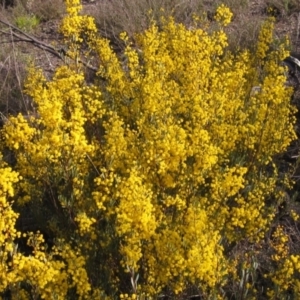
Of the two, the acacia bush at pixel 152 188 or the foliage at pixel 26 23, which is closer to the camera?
the acacia bush at pixel 152 188

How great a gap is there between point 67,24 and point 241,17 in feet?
12.2

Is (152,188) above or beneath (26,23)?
above

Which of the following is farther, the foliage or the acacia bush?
the foliage

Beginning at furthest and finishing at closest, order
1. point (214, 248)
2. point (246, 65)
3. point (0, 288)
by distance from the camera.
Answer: point (246, 65) < point (214, 248) < point (0, 288)

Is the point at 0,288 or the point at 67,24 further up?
the point at 67,24

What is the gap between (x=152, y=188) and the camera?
3.52 meters

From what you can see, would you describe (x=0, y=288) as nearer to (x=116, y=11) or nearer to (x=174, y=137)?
(x=174, y=137)

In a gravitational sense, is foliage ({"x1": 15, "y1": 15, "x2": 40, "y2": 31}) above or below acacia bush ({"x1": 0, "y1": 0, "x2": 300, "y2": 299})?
below

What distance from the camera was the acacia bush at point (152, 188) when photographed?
2949 mm

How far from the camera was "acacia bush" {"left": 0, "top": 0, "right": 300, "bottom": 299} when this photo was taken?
9.68ft

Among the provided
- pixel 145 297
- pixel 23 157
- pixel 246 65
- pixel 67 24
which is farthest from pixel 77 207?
pixel 246 65

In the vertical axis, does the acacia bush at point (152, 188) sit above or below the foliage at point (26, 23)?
above

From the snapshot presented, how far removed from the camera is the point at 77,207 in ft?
11.7

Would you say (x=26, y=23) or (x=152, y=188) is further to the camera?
(x=26, y=23)
